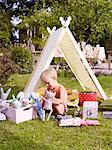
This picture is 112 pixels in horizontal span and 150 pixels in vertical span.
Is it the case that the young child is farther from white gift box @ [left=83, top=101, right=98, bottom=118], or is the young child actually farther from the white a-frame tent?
the white a-frame tent

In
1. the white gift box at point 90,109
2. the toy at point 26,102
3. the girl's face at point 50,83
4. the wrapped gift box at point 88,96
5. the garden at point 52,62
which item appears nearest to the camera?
the garden at point 52,62

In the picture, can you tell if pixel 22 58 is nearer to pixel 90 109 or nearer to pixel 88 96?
pixel 88 96

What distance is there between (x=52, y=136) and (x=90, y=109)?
1.15 m

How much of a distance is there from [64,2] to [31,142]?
14607mm

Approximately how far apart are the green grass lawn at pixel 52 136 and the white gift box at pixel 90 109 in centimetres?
23

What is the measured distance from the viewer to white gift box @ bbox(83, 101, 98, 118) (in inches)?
213

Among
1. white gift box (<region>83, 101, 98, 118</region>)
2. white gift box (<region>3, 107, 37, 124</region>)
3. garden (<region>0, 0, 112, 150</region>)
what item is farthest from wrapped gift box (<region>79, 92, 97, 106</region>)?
white gift box (<region>3, 107, 37, 124</region>)

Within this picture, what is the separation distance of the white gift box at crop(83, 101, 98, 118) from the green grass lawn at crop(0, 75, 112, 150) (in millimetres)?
231

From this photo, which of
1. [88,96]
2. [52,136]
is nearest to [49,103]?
[52,136]

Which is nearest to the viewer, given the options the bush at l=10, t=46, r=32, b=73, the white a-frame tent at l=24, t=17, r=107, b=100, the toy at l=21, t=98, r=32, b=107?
the toy at l=21, t=98, r=32, b=107

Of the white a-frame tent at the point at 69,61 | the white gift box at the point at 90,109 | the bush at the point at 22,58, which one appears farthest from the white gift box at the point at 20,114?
the bush at the point at 22,58

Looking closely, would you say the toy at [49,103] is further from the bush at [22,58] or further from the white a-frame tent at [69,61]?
the bush at [22,58]

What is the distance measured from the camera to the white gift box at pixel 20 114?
5166mm

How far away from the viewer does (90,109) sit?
5.47 metres
